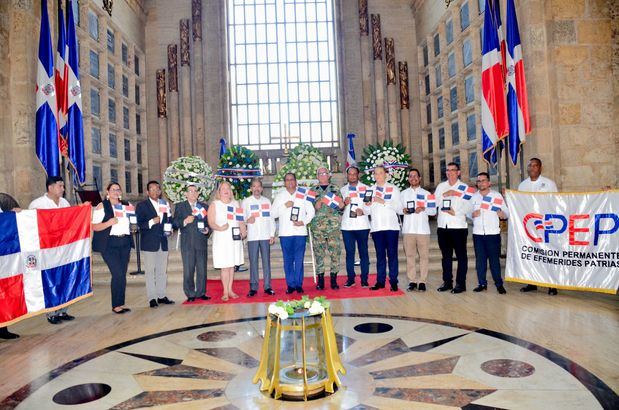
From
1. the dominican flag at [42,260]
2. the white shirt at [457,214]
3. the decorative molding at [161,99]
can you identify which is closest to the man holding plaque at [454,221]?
the white shirt at [457,214]

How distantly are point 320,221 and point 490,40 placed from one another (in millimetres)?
4760

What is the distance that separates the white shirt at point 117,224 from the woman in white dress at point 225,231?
1.09 m

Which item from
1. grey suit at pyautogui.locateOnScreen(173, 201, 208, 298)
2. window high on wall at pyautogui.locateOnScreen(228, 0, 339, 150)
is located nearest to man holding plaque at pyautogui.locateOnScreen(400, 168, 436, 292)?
grey suit at pyautogui.locateOnScreen(173, 201, 208, 298)

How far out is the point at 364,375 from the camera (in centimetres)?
340

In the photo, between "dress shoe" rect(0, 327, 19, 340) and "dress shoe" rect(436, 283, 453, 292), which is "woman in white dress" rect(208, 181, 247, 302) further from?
"dress shoe" rect(436, 283, 453, 292)

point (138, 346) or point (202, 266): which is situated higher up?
point (202, 266)

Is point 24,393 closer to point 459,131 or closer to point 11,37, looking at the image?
point 11,37

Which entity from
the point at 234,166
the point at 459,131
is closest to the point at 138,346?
the point at 234,166

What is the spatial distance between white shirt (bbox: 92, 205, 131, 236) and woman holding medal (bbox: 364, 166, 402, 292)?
10.8 ft

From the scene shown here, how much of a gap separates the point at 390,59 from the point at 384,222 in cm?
1015

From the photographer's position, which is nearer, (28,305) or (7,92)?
(28,305)

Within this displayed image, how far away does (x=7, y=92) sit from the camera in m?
7.35

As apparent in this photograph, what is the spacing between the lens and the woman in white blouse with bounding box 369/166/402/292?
21.5ft

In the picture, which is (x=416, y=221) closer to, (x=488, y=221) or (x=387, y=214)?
(x=387, y=214)
